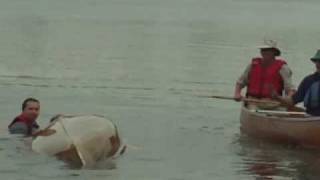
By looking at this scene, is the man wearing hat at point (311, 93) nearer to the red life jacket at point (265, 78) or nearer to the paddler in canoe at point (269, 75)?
the paddler in canoe at point (269, 75)

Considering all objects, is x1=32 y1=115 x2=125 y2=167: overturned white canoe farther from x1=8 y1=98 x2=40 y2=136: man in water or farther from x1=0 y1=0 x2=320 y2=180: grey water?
x1=8 y1=98 x2=40 y2=136: man in water

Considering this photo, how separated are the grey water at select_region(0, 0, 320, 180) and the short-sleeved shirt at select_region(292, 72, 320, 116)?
28.8 inches

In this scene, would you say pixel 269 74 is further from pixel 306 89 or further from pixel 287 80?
pixel 306 89

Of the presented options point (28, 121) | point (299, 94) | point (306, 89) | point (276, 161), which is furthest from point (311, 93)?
point (28, 121)

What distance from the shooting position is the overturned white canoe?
47.6 feet

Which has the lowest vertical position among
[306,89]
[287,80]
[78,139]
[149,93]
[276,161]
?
[149,93]

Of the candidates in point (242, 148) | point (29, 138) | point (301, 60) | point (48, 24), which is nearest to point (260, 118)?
point (242, 148)

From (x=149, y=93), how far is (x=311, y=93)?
10774 millimetres

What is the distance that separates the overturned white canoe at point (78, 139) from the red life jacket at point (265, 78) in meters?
3.84

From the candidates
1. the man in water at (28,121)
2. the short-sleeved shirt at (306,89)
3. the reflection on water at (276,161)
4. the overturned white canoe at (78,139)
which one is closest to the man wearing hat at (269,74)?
the reflection on water at (276,161)

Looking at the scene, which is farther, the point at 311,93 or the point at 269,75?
the point at 269,75

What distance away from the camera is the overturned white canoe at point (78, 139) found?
14523mm

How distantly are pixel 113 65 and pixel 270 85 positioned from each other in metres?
16.1

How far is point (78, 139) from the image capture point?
570 inches
